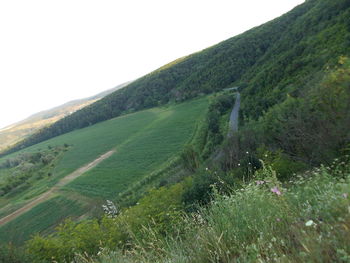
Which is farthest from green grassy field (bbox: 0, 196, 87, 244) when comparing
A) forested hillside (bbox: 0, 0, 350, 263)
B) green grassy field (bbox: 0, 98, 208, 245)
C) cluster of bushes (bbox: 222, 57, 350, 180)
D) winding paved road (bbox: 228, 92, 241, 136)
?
→ cluster of bushes (bbox: 222, 57, 350, 180)

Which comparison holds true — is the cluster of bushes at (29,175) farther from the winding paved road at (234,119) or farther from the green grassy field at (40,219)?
the winding paved road at (234,119)

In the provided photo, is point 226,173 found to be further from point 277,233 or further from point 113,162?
point 113,162

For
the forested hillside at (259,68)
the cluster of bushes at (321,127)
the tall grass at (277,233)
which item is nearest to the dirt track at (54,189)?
the forested hillside at (259,68)

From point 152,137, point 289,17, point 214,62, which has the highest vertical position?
point 289,17

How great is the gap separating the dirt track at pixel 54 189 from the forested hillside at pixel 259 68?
42543 mm

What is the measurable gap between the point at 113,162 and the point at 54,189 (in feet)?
47.8

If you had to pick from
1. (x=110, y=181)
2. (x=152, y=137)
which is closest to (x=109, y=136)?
(x=152, y=137)

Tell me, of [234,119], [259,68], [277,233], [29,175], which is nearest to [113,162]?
[234,119]

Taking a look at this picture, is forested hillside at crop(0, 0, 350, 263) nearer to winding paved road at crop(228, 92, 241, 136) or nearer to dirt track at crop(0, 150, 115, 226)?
winding paved road at crop(228, 92, 241, 136)

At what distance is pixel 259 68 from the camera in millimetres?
80312

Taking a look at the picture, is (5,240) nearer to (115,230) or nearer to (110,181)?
(110,181)

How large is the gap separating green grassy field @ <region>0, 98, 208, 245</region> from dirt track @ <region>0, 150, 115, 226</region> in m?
2.37

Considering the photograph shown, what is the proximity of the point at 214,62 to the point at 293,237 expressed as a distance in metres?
119

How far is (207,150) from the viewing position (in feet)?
139
